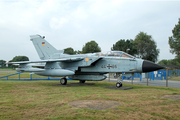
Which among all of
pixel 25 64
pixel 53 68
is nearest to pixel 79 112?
pixel 53 68

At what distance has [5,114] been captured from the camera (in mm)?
4262

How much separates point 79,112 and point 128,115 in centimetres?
140

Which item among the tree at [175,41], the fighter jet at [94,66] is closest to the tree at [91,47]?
the tree at [175,41]

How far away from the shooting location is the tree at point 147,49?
5222 centimetres

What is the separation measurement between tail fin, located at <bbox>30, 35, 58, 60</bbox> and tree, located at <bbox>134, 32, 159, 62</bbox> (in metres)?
42.8

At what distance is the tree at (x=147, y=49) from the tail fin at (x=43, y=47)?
42793mm

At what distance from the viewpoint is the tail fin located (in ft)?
52.3

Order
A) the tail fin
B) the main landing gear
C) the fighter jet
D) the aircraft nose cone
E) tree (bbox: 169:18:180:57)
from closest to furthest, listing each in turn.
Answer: the aircraft nose cone
the fighter jet
the main landing gear
the tail fin
tree (bbox: 169:18:180:57)

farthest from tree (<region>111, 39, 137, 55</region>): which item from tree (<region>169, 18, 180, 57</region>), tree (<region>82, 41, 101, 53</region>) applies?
tree (<region>169, 18, 180, 57</region>)

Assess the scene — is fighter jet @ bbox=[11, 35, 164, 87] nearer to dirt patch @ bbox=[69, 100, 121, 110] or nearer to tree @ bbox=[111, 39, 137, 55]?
dirt patch @ bbox=[69, 100, 121, 110]

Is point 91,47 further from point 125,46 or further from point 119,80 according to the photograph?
point 119,80

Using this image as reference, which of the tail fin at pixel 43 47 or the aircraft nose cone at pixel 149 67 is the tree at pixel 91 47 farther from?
the aircraft nose cone at pixel 149 67

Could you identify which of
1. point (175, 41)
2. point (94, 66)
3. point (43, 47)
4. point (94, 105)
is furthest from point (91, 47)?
point (94, 105)

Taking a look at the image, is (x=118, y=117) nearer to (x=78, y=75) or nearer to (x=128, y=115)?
(x=128, y=115)
